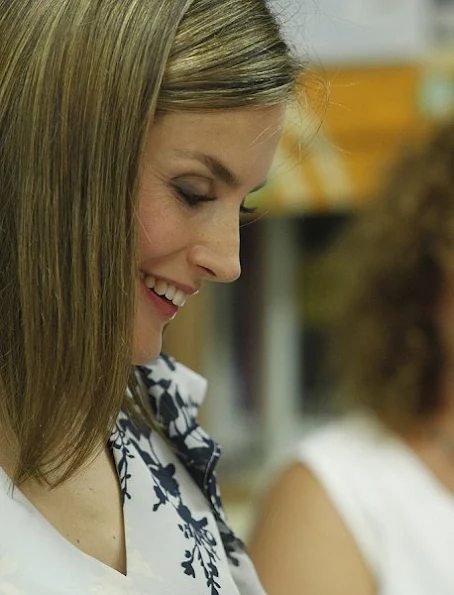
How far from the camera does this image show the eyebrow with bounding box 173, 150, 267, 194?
59 centimetres

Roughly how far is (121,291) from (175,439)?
18cm

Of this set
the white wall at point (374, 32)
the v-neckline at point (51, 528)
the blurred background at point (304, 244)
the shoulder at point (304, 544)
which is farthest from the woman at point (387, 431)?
the v-neckline at point (51, 528)

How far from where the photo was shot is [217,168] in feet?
1.98

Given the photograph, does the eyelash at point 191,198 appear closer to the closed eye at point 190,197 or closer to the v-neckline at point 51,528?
the closed eye at point 190,197

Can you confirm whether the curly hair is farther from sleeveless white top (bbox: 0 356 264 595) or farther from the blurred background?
sleeveless white top (bbox: 0 356 264 595)

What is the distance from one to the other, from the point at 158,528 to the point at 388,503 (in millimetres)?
724

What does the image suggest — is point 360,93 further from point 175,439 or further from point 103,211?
point 103,211

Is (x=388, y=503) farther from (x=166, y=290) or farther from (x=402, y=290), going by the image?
(x=166, y=290)

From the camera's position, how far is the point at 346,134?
1.52 metres

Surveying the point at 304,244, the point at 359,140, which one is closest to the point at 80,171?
the point at 359,140

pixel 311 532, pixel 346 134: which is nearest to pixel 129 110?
pixel 311 532

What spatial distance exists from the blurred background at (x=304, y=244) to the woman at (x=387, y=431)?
0.37 feet

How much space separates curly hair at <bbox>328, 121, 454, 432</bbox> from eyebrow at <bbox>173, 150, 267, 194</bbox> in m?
0.76

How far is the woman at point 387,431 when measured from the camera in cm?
125
